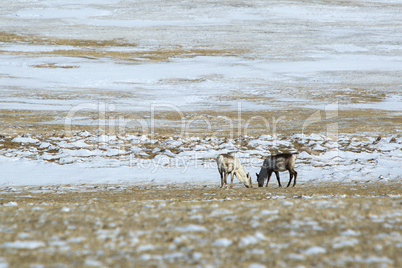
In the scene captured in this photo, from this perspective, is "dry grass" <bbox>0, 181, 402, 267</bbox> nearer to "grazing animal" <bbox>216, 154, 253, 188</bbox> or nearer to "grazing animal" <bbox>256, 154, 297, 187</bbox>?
"grazing animal" <bbox>216, 154, 253, 188</bbox>

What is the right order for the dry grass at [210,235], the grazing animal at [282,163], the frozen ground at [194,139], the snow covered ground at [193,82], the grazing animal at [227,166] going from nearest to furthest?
the dry grass at [210,235] < the frozen ground at [194,139] < the grazing animal at [227,166] < the grazing animal at [282,163] < the snow covered ground at [193,82]

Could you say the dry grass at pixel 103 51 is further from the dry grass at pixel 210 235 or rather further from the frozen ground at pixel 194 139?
the dry grass at pixel 210 235

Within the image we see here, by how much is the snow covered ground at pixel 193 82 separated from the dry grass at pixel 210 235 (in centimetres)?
1322

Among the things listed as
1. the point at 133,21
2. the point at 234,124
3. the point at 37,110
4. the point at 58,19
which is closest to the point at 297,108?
the point at 234,124

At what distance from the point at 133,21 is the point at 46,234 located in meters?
113

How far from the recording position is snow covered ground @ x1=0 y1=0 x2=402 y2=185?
24.9 m

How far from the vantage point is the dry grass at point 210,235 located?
560 centimetres

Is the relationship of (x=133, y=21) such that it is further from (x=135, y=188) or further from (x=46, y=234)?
(x=46, y=234)

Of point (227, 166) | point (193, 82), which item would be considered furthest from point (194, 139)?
point (193, 82)

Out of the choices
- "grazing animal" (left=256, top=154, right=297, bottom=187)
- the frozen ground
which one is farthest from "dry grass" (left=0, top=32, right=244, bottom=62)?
"grazing animal" (left=256, top=154, right=297, bottom=187)

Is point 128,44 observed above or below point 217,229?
above

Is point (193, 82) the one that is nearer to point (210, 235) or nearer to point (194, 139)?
point (194, 139)

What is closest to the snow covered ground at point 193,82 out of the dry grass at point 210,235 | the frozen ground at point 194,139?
→ the frozen ground at point 194,139

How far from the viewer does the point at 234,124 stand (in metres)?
35.1
